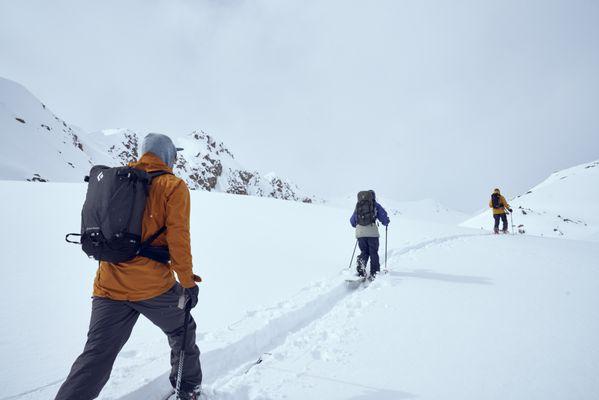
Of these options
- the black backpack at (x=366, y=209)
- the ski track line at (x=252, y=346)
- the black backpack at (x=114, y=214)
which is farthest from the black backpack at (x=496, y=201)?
the black backpack at (x=114, y=214)

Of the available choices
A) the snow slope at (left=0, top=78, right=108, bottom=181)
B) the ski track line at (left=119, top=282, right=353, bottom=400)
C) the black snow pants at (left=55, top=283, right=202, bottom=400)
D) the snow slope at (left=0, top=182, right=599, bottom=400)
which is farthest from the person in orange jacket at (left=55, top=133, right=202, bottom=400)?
the snow slope at (left=0, top=78, right=108, bottom=181)

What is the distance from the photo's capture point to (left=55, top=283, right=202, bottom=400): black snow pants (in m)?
1.97

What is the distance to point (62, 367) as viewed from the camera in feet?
10.4

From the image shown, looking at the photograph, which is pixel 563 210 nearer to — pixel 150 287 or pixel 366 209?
pixel 366 209

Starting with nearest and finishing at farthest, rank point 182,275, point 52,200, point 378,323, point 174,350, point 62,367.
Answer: point 182,275
point 174,350
point 62,367
point 378,323
point 52,200

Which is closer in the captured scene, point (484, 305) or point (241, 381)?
point (241, 381)

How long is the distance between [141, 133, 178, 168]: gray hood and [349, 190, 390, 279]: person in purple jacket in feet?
16.8

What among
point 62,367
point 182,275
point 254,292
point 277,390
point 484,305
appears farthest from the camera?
point 254,292

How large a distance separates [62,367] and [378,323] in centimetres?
399

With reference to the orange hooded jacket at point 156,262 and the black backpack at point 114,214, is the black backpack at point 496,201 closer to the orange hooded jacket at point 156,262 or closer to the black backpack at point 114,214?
the orange hooded jacket at point 156,262

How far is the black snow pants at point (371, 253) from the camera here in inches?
271

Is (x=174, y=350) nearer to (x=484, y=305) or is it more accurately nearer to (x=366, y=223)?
(x=484, y=305)

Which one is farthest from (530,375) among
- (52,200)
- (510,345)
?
(52,200)

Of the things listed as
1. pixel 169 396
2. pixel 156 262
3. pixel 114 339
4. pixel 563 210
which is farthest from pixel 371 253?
pixel 563 210
